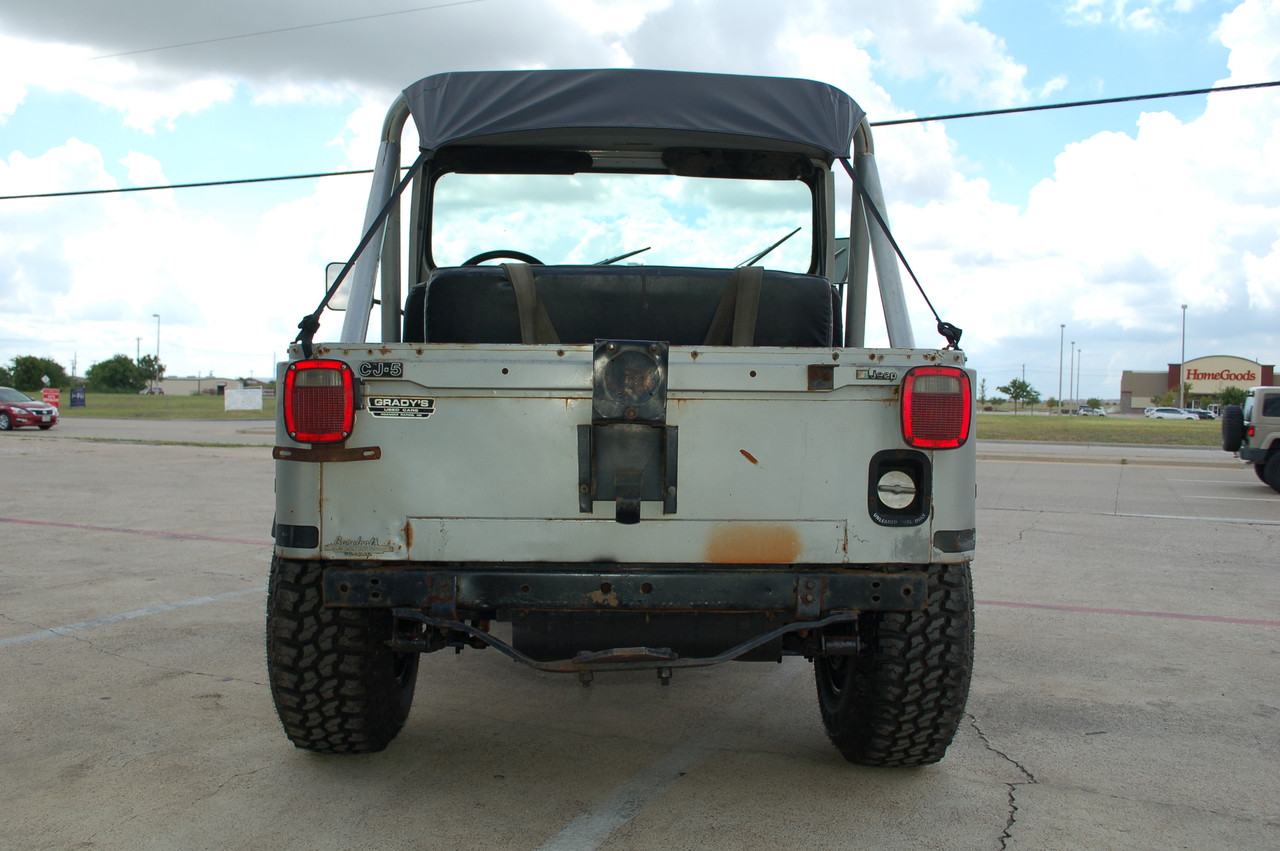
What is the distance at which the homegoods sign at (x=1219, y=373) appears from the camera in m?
102

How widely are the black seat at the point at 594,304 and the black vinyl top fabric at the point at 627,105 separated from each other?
25.4 inches

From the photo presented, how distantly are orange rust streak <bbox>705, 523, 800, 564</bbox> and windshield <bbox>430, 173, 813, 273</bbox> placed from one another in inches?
71.9

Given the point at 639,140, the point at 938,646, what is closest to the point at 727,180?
the point at 639,140

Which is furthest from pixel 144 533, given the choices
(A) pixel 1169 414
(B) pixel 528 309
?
(A) pixel 1169 414

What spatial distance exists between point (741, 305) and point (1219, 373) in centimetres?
11742

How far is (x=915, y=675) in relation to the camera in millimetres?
3086

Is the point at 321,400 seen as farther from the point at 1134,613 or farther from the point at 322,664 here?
the point at 1134,613

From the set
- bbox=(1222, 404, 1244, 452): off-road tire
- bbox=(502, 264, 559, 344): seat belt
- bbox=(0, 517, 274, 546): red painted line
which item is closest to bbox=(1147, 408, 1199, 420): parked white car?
bbox=(1222, 404, 1244, 452): off-road tire

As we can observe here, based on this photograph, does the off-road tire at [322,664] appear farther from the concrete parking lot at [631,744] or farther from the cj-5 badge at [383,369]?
the cj-5 badge at [383,369]

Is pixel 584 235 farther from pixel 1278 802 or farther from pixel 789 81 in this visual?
pixel 1278 802

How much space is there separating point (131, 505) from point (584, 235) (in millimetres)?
8820

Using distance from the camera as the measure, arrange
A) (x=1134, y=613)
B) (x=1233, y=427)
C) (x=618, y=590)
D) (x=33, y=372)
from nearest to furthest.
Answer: (x=618, y=590), (x=1134, y=613), (x=1233, y=427), (x=33, y=372)

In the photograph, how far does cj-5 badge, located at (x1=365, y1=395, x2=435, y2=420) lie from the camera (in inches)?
112

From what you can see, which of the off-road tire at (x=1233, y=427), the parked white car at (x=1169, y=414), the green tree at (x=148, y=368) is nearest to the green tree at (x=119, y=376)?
the green tree at (x=148, y=368)
